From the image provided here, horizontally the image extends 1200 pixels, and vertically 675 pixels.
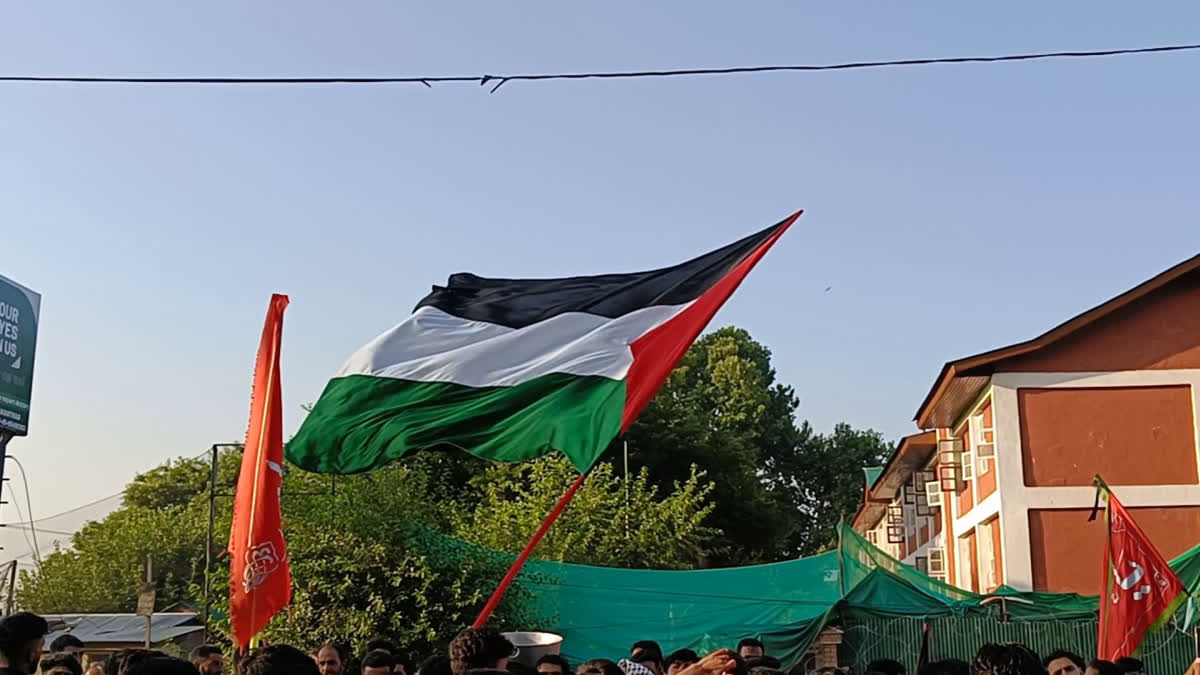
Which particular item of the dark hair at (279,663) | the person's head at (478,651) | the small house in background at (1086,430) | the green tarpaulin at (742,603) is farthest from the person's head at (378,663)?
the small house in background at (1086,430)

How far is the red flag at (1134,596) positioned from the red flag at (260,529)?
819 cm

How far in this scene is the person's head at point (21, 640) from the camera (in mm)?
6277

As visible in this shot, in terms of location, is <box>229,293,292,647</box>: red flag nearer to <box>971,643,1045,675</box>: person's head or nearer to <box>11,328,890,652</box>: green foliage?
<box>971,643,1045,675</box>: person's head

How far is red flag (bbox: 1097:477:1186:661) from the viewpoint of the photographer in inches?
500

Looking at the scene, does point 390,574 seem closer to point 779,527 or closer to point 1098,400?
point 1098,400

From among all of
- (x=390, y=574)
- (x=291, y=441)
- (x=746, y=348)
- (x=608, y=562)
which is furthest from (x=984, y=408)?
(x=746, y=348)

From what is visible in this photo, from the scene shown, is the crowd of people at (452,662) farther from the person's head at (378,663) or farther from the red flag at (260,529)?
the red flag at (260,529)

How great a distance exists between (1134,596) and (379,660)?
7.96m

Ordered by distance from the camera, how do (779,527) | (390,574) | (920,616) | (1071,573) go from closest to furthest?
(390,574), (920,616), (1071,573), (779,527)

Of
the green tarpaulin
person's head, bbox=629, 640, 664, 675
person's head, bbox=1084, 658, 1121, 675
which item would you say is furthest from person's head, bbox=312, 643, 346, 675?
the green tarpaulin

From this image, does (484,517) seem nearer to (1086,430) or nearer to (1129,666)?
(1086,430)

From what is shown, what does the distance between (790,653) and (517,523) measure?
9.84m

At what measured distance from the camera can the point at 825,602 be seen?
1872 cm

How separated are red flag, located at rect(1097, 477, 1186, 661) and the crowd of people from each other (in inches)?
128
